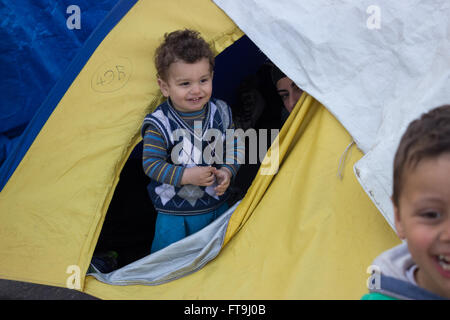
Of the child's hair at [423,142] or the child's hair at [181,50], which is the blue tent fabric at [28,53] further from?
the child's hair at [423,142]

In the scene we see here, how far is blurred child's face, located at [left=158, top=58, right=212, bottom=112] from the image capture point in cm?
157

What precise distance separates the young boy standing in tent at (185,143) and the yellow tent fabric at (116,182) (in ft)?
0.32

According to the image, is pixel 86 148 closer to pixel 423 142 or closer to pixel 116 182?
pixel 116 182

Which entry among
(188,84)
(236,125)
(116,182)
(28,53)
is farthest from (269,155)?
(28,53)

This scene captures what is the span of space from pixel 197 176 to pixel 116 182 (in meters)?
0.26

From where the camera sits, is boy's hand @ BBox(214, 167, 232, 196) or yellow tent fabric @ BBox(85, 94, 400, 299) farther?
boy's hand @ BBox(214, 167, 232, 196)

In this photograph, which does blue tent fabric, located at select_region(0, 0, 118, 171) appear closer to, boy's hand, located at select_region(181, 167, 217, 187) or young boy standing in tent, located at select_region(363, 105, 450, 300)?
boy's hand, located at select_region(181, 167, 217, 187)

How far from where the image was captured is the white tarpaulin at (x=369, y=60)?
1327 millimetres

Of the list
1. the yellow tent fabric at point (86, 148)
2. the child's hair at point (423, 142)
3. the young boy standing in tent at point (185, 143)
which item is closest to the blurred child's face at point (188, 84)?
the young boy standing in tent at point (185, 143)

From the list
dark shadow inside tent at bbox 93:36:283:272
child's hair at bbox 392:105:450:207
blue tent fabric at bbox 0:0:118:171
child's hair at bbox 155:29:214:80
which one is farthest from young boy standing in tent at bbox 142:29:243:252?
blue tent fabric at bbox 0:0:118:171

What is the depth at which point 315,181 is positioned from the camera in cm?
147

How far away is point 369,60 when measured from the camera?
148 cm

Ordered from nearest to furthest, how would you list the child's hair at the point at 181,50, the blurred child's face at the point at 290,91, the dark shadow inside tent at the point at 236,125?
the child's hair at the point at 181,50
the blurred child's face at the point at 290,91
the dark shadow inside tent at the point at 236,125

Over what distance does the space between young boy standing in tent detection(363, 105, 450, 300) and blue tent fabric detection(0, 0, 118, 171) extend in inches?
79.4
